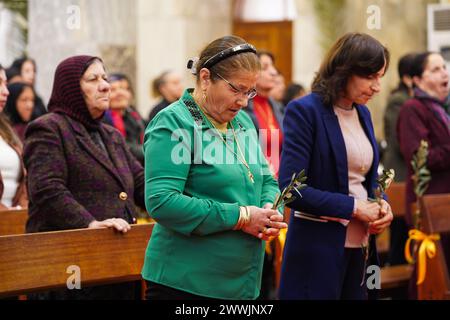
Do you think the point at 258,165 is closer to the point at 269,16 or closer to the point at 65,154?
the point at 65,154

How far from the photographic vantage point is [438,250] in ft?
17.9

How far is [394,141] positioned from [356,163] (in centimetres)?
355

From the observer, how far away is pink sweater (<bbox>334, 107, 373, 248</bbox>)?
3.99m

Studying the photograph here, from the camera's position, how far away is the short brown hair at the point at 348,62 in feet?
12.8

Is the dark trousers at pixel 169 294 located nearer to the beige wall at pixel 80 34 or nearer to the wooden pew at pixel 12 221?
the wooden pew at pixel 12 221

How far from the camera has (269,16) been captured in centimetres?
1238

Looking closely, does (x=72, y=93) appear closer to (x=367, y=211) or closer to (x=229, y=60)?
(x=229, y=60)

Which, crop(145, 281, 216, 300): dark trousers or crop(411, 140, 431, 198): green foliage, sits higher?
crop(411, 140, 431, 198): green foliage

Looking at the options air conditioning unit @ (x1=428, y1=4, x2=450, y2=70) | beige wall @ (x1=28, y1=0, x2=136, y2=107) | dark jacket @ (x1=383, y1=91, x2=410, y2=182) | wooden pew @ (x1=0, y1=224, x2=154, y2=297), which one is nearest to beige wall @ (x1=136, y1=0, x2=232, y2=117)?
beige wall @ (x1=28, y1=0, x2=136, y2=107)

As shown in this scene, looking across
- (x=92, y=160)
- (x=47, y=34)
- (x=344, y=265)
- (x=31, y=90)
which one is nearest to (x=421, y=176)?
(x=344, y=265)

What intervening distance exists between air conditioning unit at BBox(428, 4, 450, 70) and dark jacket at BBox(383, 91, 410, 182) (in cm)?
239

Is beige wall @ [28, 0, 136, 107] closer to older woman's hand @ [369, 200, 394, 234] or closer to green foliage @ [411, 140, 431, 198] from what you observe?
green foliage @ [411, 140, 431, 198]

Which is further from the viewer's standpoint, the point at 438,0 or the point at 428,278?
the point at 438,0
